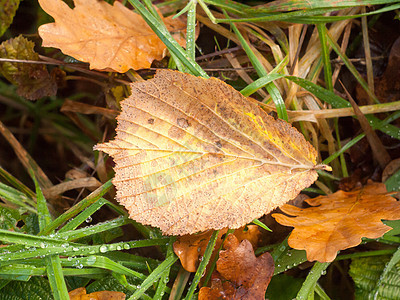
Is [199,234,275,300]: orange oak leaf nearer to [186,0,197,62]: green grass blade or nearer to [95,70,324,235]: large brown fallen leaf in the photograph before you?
[95,70,324,235]: large brown fallen leaf

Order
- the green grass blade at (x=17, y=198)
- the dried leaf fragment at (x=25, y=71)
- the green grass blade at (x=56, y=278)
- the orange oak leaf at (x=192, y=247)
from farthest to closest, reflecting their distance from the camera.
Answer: the dried leaf fragment at (x=25, y=71)
the green grass blade at (x=17, y=198)
the orange oak leaf at (x=192, y=247)
the green grass blade at (x=56, y=278)

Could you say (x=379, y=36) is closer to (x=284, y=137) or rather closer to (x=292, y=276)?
(x=284, y=137)

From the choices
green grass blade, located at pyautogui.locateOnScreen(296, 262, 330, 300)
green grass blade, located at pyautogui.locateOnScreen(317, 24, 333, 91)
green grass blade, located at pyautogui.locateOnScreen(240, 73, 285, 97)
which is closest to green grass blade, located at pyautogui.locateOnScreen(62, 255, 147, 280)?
green grass blade, located at pyautogui.locateOnScreen(296, 262, 330, 300)

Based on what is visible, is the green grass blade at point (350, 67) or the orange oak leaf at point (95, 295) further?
the green grass blade at point (350, 67)

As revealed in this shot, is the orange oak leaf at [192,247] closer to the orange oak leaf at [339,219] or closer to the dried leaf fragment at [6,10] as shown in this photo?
the orange oak leaf at [339,219]

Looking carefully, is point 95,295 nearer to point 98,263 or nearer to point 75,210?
point 98,263

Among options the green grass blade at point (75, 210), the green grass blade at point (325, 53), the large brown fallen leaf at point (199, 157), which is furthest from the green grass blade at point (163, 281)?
the green grass blade at point (325, 53)
